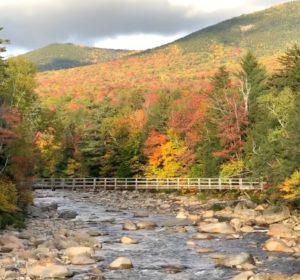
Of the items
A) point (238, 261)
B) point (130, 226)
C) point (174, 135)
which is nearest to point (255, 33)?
point (174, 135)

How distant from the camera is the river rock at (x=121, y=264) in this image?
17250 mm

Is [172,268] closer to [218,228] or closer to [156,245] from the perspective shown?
[156,245]

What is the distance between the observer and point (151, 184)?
154 ft

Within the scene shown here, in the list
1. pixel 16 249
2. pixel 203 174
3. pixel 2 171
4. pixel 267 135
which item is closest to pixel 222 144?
pixel 203 174

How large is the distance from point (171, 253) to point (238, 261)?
3.47m

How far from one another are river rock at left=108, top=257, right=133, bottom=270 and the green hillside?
377 ft

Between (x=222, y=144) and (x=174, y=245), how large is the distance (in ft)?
60.2

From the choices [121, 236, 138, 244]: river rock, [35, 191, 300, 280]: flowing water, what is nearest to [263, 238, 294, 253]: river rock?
[35, 191, 300, 280]: flowing water

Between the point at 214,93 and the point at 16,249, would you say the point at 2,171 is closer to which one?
the point at 16,249

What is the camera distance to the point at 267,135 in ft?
105

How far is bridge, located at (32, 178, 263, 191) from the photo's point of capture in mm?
37125

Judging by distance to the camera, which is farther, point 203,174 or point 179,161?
point 179,161

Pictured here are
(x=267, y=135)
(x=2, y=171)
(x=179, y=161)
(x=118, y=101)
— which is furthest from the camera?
(x=118, y=101)

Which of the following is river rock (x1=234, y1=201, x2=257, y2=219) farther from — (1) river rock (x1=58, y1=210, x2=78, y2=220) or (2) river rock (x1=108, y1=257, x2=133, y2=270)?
(2) river rock (x1=108, y1=257, x2=133, y2=270)
